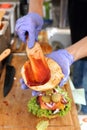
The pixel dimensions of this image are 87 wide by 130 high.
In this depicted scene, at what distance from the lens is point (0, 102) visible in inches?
38.0

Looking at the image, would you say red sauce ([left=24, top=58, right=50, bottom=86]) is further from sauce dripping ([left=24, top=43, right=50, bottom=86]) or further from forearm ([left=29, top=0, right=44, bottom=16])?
forearm ([left=29, top=0, right=44, bottom=16])

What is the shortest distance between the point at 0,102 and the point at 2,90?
0.08 metres

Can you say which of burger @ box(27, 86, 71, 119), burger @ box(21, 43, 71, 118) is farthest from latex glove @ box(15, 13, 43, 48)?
burger @ box(27, 86, 71, 119)

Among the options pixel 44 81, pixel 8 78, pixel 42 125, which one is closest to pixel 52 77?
pixel 44 81

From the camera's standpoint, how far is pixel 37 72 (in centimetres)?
87

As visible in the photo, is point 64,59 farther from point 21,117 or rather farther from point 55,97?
point 21,117

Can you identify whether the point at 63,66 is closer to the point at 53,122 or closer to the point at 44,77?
the point at 44,77

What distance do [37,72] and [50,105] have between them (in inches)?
4.4

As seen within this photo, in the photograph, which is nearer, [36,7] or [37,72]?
[37,72]

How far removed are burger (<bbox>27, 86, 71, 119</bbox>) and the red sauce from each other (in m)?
0.05

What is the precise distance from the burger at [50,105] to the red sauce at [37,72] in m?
0.05

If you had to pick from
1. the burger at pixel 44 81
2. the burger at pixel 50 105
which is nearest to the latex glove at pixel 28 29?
the burger at pixel 44 81

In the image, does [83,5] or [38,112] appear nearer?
[38,112]

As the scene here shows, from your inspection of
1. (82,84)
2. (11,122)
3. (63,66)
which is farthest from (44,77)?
(82,84)
